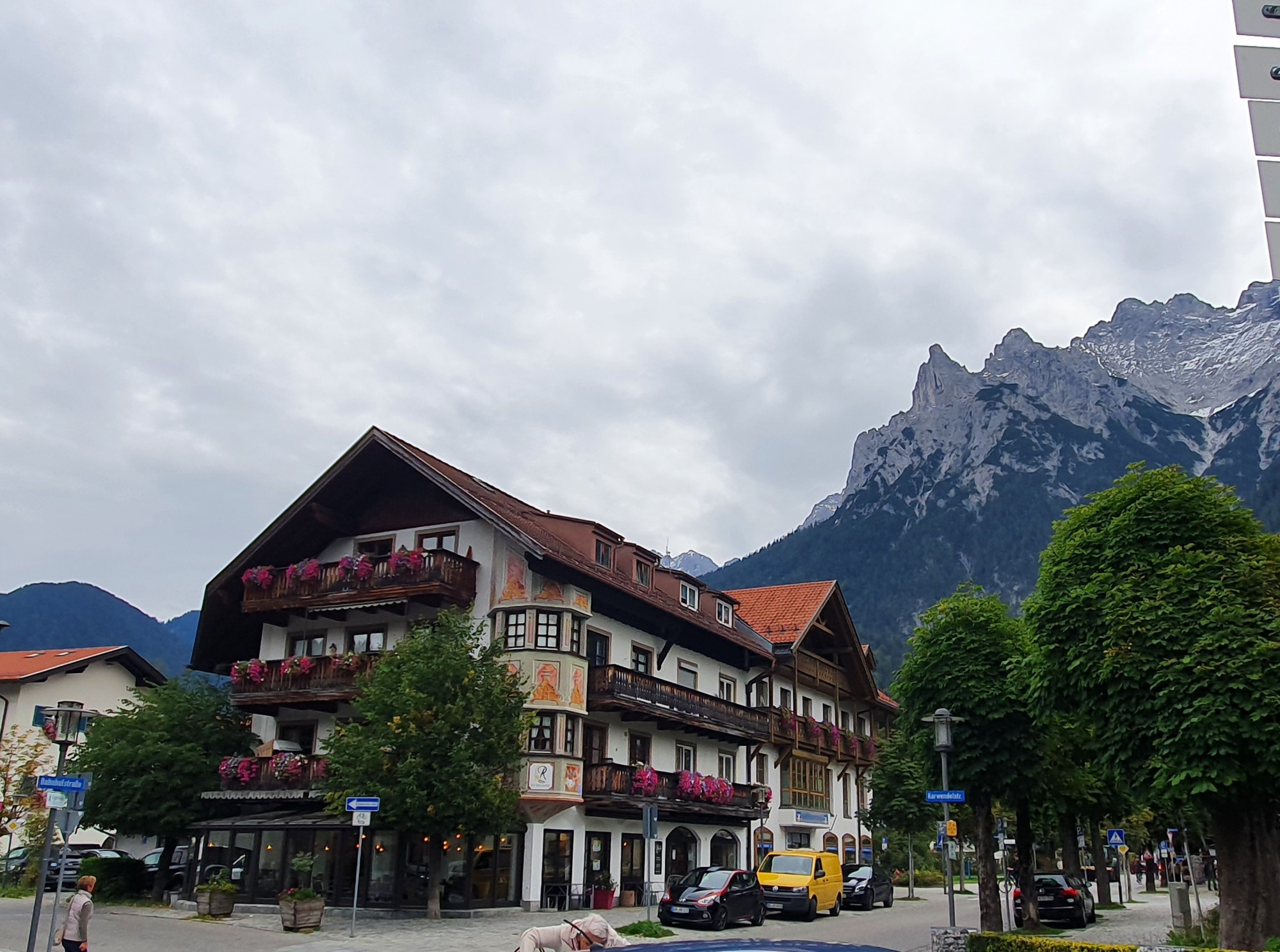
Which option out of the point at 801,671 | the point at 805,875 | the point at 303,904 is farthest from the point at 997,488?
the point at 303,904

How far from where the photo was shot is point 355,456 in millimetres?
35906

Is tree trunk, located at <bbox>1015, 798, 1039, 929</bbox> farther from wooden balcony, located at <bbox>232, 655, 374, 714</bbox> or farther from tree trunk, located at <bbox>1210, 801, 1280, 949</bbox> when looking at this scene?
wooden balcony, located at <bbox>232, 655, 374, 714</bbox>

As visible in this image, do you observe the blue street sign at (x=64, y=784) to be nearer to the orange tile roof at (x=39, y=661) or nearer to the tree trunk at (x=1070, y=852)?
the tree trunk at (x=1070, y=852)

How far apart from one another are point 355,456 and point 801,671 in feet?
74.9

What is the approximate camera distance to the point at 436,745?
28344 mm

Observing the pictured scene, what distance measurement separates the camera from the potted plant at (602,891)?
111ft

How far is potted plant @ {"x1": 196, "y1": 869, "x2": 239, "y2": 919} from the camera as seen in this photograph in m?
29.2

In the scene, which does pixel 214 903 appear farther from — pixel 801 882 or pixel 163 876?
pixel 801 882

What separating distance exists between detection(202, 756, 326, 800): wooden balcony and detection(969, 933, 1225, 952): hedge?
1969 centimetres

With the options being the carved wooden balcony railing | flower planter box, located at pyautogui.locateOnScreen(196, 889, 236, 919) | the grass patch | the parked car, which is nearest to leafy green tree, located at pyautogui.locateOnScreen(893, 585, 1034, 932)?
the grass patch

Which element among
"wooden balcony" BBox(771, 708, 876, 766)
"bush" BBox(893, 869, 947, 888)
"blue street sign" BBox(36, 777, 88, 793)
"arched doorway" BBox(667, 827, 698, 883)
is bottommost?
"bush" BBox(893, 869, 947, 888)

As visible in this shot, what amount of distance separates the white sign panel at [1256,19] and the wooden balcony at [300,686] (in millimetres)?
29229

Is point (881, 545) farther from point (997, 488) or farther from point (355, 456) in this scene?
point (355, 456)

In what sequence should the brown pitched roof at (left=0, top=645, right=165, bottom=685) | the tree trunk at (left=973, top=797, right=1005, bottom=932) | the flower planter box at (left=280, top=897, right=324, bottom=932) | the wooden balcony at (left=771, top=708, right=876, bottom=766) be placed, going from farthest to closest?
the brown pitched roof at (left=0, top=645, right=165, bottom=685) → the wooden balcony at (left=771, top=708, right=876, bottom=766) → the tree trunk at (left=973, top=797, right=1005, bottom=932) → the flower planter box at (left=280, top=897, right=324, bottom=932)
